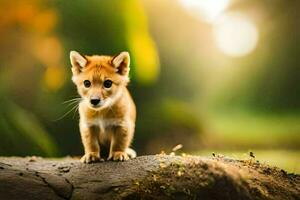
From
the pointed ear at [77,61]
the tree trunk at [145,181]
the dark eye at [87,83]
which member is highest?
the pointed ear at [77,61]

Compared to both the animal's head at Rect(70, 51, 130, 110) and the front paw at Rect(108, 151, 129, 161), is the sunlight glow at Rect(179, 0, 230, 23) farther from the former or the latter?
the front paw at Rect(108, 151, 129, 161)

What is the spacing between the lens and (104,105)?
2.94 m

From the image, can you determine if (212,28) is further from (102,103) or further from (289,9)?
(102,103)

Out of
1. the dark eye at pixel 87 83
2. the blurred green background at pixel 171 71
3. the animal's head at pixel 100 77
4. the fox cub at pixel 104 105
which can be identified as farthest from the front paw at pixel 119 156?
the blurred green background at pixel 171 71

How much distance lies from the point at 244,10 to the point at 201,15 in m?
0.37

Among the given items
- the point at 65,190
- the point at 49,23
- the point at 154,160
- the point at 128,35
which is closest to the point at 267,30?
the point at 128,35

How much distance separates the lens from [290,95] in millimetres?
4969

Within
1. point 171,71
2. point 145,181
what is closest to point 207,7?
point 171,71

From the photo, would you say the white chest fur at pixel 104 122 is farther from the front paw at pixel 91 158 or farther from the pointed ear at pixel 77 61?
the pointed ear at pixel 77 61

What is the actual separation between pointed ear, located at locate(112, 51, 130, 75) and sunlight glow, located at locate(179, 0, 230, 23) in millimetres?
1936

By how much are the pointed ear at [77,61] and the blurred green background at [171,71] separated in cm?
165

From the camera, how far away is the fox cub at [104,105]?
2969 millimetres

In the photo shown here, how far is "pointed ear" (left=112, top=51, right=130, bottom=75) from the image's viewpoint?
3.03 meters

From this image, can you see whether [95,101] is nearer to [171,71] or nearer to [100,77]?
[100,77]
